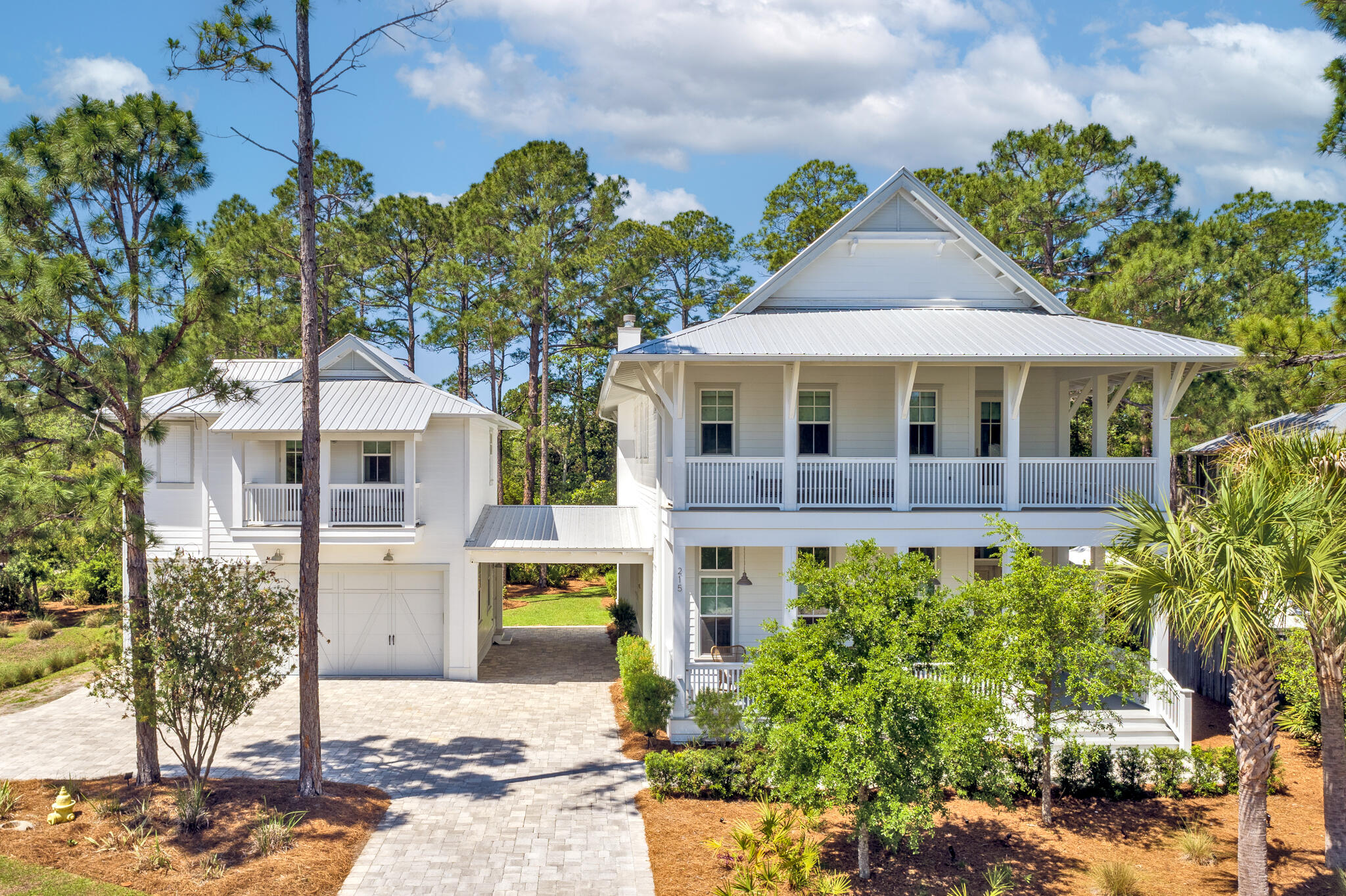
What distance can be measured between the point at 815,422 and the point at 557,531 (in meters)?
6.85

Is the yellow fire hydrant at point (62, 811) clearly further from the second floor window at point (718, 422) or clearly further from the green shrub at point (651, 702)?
the second floor window at point (718, 422)

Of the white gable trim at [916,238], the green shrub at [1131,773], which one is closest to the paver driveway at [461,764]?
the green shrub at [1131,773]

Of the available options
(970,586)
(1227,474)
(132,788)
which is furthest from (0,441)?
(1227,474)

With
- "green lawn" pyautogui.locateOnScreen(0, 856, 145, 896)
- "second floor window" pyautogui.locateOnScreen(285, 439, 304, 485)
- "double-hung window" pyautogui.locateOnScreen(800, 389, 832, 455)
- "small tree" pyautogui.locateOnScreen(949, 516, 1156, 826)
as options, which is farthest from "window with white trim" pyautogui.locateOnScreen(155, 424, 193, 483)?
"small tree" pyautogui.locateOnScreen(949, 516, 1156, 826)

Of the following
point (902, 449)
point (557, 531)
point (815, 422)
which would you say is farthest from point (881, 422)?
point (557, 531)

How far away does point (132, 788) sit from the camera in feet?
36.5

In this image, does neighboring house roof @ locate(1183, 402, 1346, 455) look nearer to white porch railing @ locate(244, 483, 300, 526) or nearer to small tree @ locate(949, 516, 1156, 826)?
small tree @ locate(949, 516, 1156, 826)

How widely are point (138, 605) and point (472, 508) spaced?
825cm

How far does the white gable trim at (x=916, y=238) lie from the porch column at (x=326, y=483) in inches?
369

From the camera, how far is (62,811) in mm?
10062

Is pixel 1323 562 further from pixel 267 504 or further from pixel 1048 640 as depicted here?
pixel 267 504

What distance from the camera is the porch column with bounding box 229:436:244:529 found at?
17087mm

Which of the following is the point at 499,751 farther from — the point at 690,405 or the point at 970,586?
the point at 970,586

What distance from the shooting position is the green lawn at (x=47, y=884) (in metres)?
8.32
